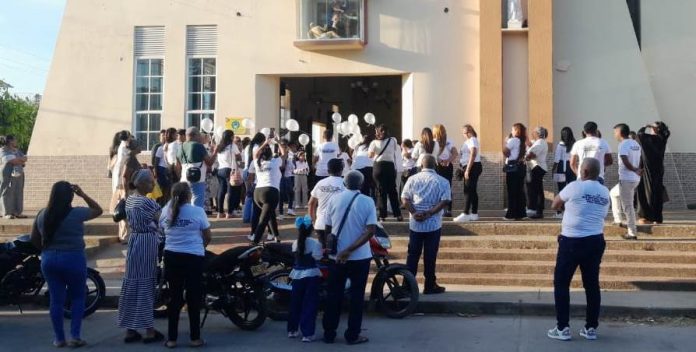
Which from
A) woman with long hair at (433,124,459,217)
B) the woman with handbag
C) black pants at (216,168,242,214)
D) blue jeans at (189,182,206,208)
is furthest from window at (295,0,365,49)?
the woman with handbag

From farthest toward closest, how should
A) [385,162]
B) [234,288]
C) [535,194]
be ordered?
[535,194] → [385,162] → [234,288]

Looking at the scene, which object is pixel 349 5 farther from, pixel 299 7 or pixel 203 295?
pixel 203 295

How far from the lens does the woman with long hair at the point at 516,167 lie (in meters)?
12.4

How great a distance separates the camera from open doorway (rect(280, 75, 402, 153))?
2161cm

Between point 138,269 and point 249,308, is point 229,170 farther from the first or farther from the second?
point 138,269

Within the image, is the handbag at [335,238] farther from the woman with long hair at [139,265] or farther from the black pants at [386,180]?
the black pants at [386,180]

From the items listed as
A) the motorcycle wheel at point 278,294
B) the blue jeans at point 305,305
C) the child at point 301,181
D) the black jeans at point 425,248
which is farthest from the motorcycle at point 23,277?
the child at point 301,181

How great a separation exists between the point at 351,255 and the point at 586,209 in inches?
93.5

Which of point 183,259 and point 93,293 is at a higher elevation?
point 183,259

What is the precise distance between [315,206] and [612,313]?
384 centimetres

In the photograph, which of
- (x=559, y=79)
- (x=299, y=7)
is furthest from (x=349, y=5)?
(x=559, y=79)

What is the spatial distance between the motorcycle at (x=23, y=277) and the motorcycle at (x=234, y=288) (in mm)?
1153

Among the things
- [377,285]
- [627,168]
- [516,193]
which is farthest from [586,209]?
[516,193]

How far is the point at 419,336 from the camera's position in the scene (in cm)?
786
